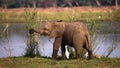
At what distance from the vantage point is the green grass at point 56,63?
1282 cm

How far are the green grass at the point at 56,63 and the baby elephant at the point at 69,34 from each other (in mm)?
528

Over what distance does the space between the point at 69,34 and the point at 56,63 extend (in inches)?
45.9

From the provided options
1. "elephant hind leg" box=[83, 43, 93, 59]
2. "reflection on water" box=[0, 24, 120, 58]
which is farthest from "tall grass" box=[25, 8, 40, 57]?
"elephant hind leg" box=[83, 43, 93, 59]

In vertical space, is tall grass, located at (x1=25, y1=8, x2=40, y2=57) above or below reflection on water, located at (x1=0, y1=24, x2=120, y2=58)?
above

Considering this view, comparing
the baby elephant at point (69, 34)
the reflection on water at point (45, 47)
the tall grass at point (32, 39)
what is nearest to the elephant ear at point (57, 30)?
the baby elephant at point (69, 34)

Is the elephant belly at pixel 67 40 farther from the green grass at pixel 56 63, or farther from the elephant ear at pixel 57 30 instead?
the green grass at pixel 56 63

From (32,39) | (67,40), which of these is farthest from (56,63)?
(32,39)

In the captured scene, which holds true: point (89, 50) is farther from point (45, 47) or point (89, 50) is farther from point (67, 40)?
point (45, 47)

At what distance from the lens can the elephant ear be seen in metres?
13.9

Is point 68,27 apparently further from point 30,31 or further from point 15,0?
point 15,0

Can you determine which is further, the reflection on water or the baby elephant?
the reflection on water

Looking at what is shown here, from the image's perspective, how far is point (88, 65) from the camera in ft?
42.1

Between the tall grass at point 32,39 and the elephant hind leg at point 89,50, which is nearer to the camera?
the elephant hind leg at point 89,50

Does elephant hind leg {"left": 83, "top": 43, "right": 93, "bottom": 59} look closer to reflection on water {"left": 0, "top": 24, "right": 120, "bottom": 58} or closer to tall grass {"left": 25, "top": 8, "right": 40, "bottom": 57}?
tall grass {"left": 25, "top": 8, "right": 40, "bottom": 57}
